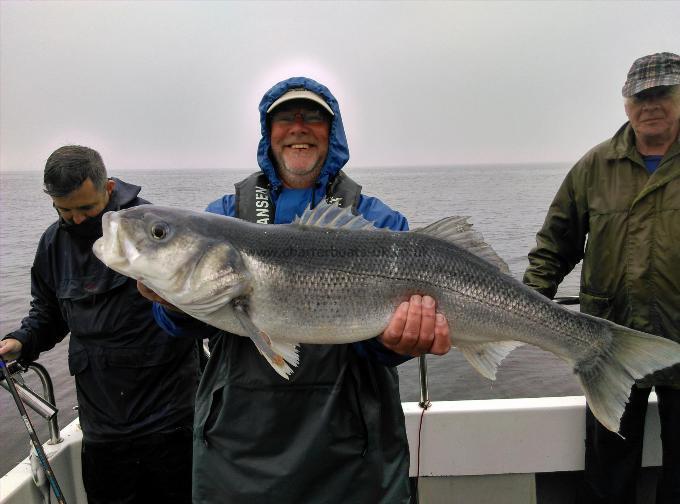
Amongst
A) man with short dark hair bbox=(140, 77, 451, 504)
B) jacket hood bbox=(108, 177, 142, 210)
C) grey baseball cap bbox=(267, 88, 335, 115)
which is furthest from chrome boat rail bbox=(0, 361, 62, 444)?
grey baseball cap bbox=(267, 88, 335, 115)

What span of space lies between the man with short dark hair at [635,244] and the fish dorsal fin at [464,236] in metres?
1.44

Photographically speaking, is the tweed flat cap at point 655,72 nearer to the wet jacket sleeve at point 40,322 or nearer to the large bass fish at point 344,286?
the large bass fish at point 344,286

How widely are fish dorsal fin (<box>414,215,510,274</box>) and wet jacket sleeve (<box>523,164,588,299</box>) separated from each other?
1430mm

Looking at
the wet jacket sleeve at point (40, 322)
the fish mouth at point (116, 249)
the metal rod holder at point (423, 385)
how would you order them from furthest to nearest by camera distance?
the metal rod holder at point (423, 385)
the wet jacket sleeve at point (40, 322)
the fish mouth at point (116, 249)

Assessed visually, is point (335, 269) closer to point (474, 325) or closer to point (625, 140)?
point (474, 325)

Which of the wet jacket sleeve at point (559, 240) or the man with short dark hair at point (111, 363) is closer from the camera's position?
the man with short dark hair at point (111, 363)

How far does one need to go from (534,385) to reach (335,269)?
7378 millimetres

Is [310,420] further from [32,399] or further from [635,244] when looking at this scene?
[635,244]

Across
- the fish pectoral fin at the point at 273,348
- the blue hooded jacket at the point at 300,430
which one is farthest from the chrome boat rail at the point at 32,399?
the fish pectoral fin at the point at 273,348

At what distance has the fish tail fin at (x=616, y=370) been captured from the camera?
273 cm

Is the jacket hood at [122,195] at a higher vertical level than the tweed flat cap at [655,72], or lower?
lower

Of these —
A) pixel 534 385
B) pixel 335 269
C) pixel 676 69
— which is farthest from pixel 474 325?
pixel 534 385

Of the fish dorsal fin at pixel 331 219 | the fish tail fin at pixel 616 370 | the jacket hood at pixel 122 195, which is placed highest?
the jacket hood at pixel 122 195

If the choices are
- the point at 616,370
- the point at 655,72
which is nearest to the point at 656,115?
the point at 655,72
